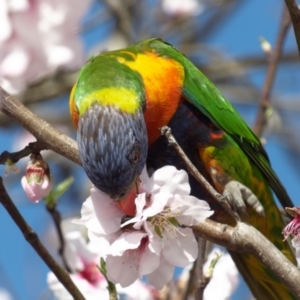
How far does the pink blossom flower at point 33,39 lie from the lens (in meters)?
2.36

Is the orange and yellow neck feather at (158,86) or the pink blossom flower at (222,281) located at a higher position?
the orange and yellow neck feather at (158,86)

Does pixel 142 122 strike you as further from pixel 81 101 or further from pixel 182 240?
pixel 182 240

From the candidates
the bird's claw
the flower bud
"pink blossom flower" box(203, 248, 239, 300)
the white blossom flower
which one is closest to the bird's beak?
the flower bud

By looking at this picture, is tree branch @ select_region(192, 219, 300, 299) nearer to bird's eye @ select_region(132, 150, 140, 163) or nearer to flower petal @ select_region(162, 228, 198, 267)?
flower petal @ select_region(162, 228, 198, 267)

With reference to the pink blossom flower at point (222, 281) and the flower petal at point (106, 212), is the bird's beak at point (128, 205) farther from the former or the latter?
the pink blossom flower at point (222, 281)

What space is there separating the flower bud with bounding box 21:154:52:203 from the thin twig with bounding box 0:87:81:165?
0.08m

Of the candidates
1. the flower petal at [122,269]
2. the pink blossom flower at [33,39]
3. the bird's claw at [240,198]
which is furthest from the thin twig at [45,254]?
the bird's claw at [240,198]

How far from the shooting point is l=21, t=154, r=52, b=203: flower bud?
2064mm

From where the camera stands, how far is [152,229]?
195cm

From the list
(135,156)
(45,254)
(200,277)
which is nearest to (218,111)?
(135,156)

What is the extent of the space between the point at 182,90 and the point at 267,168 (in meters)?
0.52

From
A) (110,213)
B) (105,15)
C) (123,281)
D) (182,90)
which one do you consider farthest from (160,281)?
(105,15)

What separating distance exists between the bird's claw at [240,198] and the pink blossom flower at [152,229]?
0.61m

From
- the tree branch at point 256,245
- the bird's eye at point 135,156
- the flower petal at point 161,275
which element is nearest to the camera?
the tree branch at point 256,245
